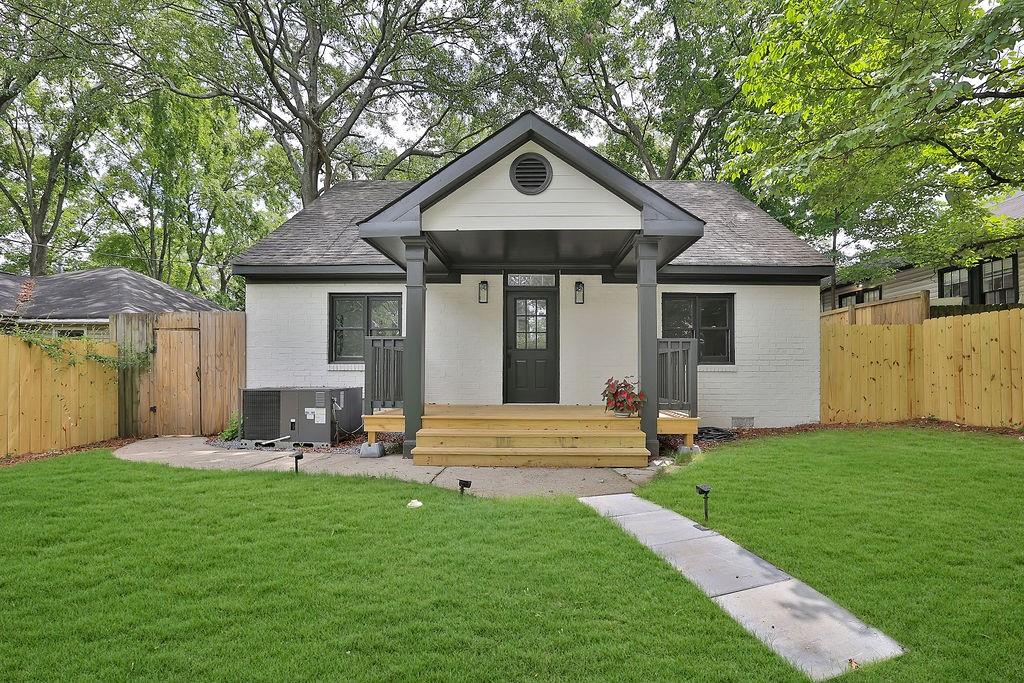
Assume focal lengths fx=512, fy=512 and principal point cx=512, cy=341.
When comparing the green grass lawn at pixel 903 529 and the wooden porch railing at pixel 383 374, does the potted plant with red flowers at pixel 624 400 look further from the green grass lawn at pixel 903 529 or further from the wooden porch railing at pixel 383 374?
the wooden porch railing at pixel 383 374

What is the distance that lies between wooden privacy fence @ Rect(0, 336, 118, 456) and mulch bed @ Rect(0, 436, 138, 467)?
78 millimetres

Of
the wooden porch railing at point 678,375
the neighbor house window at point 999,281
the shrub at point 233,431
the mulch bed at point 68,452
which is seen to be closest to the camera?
the mulch bed at point 68,452

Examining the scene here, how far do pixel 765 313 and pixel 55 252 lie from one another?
2769 cm

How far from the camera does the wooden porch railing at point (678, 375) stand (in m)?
7.21

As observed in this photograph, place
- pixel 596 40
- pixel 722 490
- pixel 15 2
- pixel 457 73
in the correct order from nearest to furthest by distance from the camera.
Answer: pixel 722 490 < pixel 15 2 < pixel 457 73 < pixel 596 40

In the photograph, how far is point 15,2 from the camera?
1180 centimetres

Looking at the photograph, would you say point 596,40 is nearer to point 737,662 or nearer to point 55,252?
point 737,662

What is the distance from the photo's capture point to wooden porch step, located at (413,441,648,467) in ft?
20.8

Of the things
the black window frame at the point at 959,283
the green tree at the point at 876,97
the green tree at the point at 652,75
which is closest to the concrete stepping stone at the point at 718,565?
the green tree at the point at 876,97

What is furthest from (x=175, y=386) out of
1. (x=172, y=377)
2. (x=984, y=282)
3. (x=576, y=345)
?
(x=984, y=282)

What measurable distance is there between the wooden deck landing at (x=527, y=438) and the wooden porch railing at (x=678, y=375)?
35cm

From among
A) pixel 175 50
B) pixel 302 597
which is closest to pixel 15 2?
pixel 175 50

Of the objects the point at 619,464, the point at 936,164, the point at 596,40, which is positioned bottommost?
the point at 619,464

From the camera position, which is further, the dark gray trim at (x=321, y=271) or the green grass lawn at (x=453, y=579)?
the dark gray trim at (x=321, y=271)
